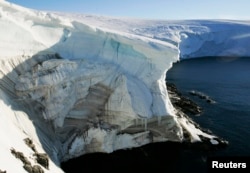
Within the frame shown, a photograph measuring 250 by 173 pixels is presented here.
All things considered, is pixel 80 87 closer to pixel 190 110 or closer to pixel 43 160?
pixel 43 160

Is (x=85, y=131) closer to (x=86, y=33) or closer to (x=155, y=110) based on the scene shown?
(x=155, y=110)

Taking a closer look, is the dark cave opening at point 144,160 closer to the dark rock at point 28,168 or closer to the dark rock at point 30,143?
the dark rock at point 30,143

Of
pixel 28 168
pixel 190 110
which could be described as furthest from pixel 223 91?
pixel 28 168

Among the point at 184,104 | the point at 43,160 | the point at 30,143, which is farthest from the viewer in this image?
the point at 184,104

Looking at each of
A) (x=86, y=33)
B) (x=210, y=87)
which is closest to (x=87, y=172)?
(x=86, y=33)

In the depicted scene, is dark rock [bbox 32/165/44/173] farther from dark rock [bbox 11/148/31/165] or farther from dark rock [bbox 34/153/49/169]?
dark rock [bbox 34/153/49/169]

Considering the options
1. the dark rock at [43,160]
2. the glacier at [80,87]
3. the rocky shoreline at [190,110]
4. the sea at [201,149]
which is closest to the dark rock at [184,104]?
the rocky shoreline at [190,110]
